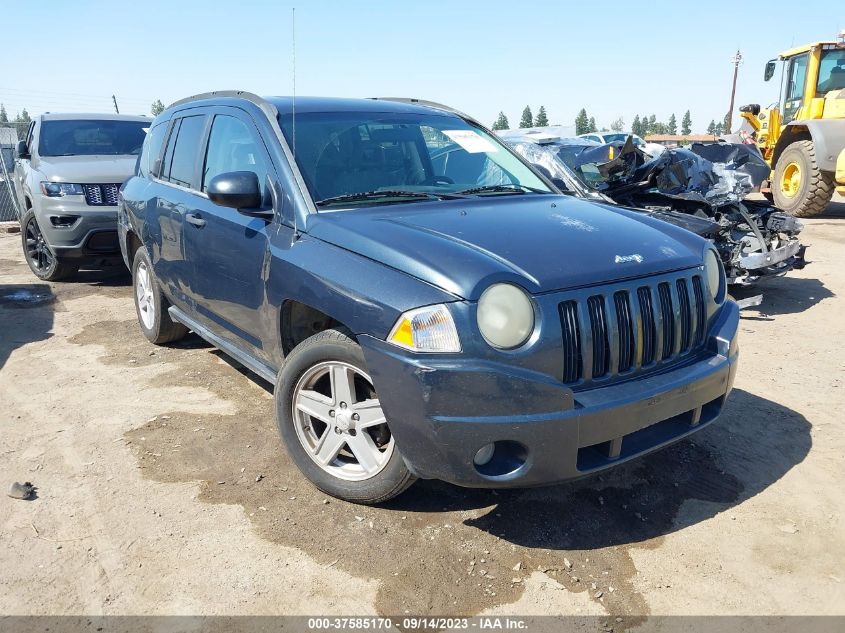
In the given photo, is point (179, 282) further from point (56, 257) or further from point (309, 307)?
point (56, 257)

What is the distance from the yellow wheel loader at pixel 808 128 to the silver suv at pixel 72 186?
37.6ft

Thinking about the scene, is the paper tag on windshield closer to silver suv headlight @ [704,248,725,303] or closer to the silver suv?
silver suv headlight @ [704,248,725,303]

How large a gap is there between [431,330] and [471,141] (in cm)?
205

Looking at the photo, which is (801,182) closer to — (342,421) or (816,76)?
(816,76)

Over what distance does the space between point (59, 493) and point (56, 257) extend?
206 inches

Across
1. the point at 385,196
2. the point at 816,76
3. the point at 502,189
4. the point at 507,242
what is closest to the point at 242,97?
the point at 385,196

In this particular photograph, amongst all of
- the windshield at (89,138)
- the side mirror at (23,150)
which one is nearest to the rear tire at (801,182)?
the windshield at (89,138)

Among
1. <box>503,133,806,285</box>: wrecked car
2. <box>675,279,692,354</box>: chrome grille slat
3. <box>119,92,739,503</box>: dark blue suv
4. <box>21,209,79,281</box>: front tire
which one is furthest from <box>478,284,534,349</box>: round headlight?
<box>21,209,79,281</box>: front tire

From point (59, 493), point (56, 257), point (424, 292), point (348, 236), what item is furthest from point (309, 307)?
point (56, 257)

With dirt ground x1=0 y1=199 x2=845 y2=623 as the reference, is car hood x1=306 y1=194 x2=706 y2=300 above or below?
above

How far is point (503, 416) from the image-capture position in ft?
8.25

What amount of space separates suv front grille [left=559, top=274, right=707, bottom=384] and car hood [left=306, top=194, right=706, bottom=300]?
80 mm

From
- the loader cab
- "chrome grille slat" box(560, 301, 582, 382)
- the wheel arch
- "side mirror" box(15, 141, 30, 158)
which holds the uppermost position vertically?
the loader cab

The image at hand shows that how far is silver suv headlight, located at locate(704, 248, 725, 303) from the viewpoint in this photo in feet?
10.7
